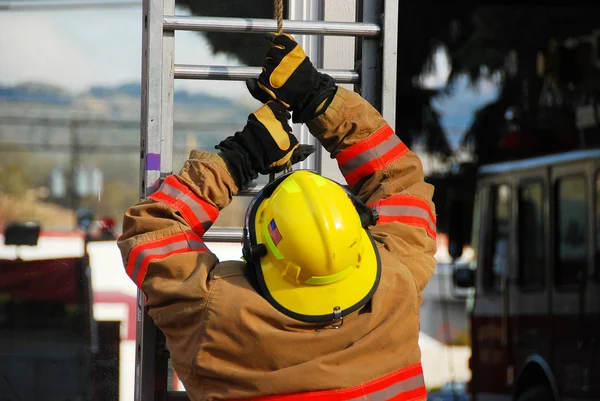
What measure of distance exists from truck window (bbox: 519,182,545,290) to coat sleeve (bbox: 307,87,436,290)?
484 centimetres

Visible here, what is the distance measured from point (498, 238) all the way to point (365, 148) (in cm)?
553

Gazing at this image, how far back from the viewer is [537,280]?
7.16 metres

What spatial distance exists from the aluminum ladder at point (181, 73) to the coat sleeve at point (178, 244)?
301mm

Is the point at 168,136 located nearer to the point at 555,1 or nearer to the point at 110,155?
the point at 110,155

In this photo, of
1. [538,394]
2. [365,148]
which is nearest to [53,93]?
[365,148]

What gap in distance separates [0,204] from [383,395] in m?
2.83

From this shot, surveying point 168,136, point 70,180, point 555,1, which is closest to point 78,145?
point 70,180

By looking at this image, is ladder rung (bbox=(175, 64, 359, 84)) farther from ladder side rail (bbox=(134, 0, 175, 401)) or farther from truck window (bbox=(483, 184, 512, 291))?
truck window (bbox=(483, 184, 512, 291))

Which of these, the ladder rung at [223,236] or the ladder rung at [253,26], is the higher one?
the ladder rung at [253,26]

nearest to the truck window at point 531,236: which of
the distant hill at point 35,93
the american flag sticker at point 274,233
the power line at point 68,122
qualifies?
the power line at point 68,122

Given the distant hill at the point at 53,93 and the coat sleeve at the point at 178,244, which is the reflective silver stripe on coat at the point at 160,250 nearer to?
the coat sleeve at the point at 178,244

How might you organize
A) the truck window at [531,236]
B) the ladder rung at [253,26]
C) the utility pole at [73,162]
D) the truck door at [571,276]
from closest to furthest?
the ladder rung at [253,26]
the utility pole at [73,162]
the truck door at [571,276]
the truck window at [531,236]

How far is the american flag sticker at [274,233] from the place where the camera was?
2146mm

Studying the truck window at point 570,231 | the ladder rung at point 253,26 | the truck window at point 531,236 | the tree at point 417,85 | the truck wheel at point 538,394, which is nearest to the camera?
the ladder rung at point 253,26
